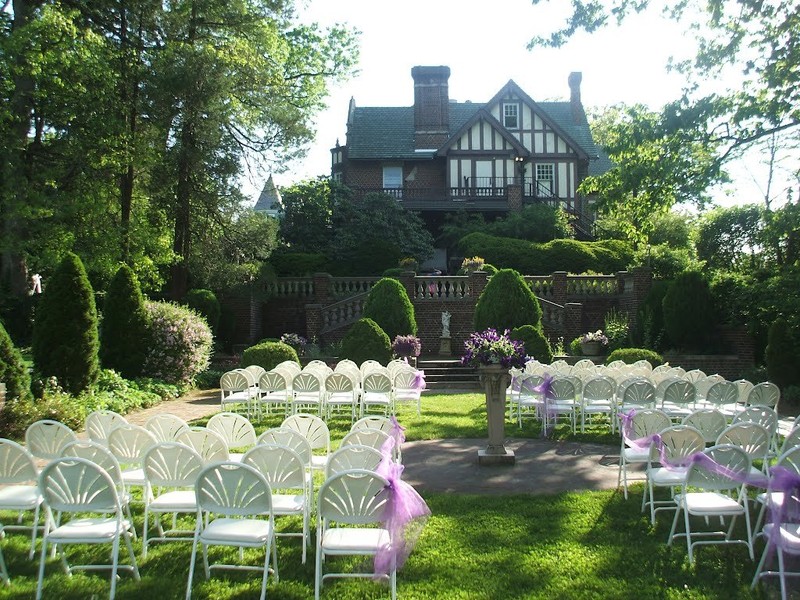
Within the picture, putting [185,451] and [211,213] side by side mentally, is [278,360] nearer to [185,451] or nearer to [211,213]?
[211,213]

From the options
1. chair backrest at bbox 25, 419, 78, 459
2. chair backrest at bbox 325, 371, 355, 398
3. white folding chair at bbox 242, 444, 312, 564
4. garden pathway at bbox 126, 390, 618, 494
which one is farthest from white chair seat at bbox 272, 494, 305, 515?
chair backrest at bbox 325, 371, 355, 398

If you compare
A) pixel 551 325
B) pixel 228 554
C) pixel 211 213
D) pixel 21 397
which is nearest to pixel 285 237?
pixel 211 213

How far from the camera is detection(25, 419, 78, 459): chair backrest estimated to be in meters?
6.54

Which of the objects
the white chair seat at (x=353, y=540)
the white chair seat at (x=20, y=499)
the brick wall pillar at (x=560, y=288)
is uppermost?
the brick wall pillar at (x=560, y=288)

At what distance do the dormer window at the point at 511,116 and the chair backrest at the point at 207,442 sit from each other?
1372 inches

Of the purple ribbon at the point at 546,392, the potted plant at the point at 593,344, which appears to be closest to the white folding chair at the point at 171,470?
the purple ribbon at the point at 546,392

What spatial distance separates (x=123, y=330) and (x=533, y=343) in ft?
33.5

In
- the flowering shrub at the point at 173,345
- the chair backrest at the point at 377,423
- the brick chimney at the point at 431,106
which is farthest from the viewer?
the brick chimney at the point at 431,106

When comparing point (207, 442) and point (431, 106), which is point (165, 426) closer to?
point (207, 442)

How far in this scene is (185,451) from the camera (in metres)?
5.48

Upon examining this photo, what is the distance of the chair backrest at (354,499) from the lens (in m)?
4.84

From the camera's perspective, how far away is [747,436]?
648 centimetres

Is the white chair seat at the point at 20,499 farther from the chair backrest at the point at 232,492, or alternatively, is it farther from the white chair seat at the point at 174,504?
the chair backrest at the point at 232,492

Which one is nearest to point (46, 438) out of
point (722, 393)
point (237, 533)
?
point (237, 533)
